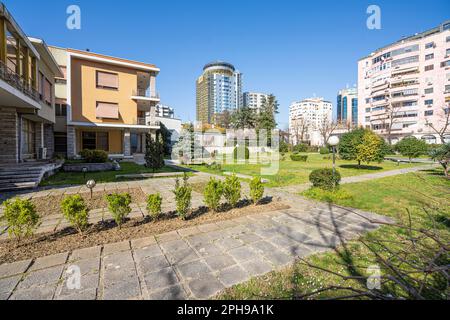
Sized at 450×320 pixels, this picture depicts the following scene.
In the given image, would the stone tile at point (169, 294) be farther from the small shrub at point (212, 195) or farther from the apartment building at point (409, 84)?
the apartment building at point (409, 84)

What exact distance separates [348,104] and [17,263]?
125 metres

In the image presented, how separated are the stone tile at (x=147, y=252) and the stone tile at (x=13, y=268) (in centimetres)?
149

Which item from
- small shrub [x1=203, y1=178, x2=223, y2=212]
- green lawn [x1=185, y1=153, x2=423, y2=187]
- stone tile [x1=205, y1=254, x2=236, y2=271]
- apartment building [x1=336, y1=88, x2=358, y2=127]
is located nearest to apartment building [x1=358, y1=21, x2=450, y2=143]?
green lawn [x1=185, y1=153, x2=423, y2=187]

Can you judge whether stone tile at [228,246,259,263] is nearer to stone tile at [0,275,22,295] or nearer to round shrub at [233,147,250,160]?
stone tile at [0,275,22,295]

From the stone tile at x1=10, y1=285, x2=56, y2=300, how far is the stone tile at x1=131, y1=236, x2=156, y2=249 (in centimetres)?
121

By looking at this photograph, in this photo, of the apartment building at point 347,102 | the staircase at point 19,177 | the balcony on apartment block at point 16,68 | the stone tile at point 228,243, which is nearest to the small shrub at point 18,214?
the stone tile at point 228,243

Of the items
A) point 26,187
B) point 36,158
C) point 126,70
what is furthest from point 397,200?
point 126,70

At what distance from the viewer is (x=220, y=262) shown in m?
3.13

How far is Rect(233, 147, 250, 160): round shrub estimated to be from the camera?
75.5 feet

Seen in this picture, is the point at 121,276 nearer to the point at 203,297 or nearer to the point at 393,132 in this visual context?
the point at 203,297

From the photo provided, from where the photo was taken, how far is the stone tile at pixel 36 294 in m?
2.37

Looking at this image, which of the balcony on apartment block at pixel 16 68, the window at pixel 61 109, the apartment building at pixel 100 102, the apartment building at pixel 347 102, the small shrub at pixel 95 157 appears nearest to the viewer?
the balcony on apartment block at pixel 16 68

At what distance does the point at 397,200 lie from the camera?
22.7 ft
